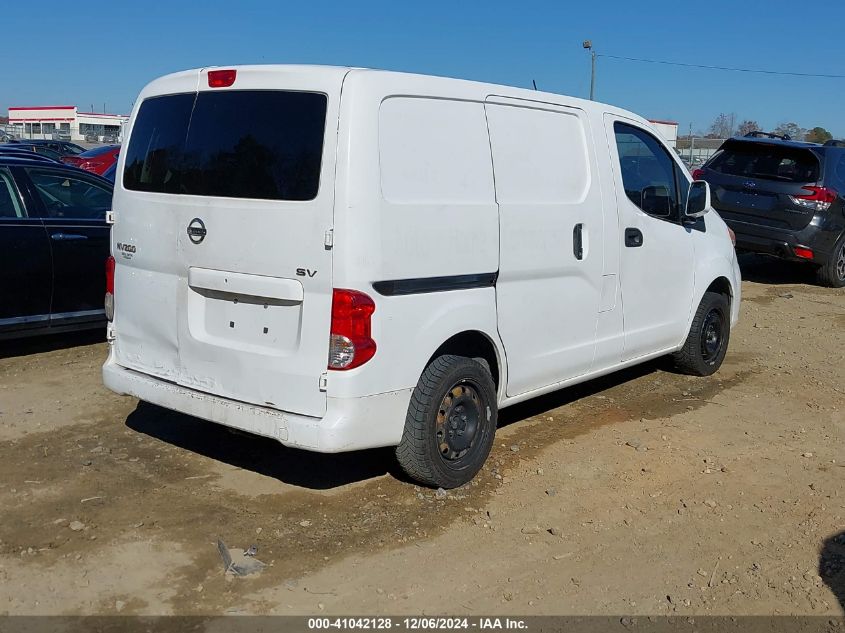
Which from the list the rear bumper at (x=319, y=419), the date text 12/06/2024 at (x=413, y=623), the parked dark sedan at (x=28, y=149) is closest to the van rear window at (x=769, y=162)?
the parked dark sedan at (x=28, y=149)

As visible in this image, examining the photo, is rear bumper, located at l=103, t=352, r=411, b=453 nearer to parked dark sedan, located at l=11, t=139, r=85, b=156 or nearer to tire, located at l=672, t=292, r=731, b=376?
tire, located at l=672, t=292, r=731, b=376

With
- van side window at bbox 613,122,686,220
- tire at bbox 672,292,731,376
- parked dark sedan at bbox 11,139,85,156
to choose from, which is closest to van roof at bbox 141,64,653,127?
van side window at bbox 613,122,686,220

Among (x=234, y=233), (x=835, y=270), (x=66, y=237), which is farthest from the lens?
(x=835, y=270)

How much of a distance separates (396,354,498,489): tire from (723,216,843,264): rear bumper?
756 centimetres

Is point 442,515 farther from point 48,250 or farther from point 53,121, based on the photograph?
point 53,121

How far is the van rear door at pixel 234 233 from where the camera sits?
13.1 ft

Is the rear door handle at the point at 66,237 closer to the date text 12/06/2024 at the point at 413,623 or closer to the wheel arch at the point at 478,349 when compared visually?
the wheel arch at the point at 478,349

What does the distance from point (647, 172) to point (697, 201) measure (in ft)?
1.82

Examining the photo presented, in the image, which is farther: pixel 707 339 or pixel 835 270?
pixel 835 270

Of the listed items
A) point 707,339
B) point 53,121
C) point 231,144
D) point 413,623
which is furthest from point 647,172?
point 53,121

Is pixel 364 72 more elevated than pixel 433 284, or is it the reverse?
pixel 364 72

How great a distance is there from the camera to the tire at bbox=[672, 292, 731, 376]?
6887mm

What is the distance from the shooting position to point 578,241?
17.3ft

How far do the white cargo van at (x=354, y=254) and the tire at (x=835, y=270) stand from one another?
749cm
